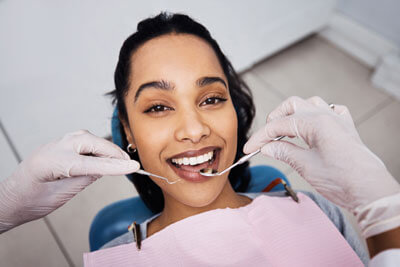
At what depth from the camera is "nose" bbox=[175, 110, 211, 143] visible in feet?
2.69

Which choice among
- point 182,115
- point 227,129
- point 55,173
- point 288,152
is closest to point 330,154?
point 288,152

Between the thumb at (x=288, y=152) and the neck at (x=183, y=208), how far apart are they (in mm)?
223

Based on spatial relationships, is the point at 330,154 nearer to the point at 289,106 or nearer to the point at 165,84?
the point at 289,106

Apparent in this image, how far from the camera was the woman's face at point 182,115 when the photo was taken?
2.74 ft

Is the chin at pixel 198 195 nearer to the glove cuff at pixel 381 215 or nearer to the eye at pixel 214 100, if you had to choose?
the eye at pixel 214 100

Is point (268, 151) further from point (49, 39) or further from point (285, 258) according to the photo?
point (49, 39)

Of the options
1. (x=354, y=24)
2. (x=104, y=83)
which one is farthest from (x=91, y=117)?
(x=354, y=24)

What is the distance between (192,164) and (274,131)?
0.25 meters

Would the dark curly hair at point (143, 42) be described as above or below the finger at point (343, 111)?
above

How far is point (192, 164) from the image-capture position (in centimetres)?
88

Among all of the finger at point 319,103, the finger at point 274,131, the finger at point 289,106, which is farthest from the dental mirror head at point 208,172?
the finger at point 319,103

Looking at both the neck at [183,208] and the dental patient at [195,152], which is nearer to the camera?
the dental patient at [195,152]

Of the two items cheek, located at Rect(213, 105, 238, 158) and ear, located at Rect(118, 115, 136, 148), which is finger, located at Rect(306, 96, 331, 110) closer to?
cheek, located at Rect(213, 105, 238, 158)

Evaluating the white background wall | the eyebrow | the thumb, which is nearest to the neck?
the thumb
